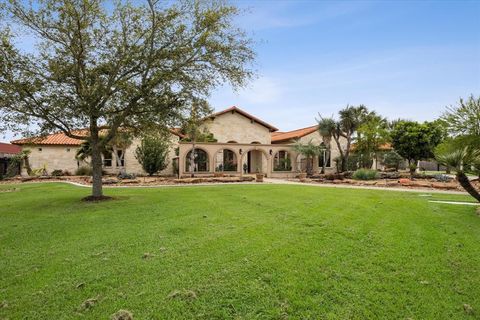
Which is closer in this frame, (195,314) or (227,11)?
(195,314)

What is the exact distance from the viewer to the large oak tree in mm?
12125

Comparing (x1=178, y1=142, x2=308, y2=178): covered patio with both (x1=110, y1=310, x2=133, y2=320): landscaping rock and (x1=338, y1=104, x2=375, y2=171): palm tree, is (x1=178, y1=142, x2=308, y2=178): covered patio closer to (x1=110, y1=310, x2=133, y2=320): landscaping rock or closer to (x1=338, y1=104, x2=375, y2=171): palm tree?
(x1=338, y1=104, x2=375, y2=171): palm tree

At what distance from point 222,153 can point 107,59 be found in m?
23.6

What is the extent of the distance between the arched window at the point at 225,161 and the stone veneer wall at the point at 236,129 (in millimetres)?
1600

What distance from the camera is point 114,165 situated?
3434 cm

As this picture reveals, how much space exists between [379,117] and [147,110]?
32.1 metres

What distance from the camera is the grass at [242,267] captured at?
380 centimetres

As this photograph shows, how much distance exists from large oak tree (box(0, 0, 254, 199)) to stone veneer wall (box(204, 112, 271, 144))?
22120mm

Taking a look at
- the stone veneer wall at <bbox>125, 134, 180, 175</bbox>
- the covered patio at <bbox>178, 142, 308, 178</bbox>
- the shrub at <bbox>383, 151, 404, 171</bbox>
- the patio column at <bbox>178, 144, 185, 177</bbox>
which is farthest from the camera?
the shrub at <bbox>383, 151, 404, 171</bbox>

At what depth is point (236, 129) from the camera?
3725 centimetres

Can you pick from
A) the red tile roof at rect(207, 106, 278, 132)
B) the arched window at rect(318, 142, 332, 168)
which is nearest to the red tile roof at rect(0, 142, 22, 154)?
the red tile roof at rect(207, 106, 278, 132)

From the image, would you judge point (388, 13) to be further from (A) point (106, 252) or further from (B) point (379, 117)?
(B) point (379, 117)

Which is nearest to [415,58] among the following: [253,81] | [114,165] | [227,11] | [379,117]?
[253,81]

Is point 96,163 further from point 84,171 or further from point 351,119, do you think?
point 351,119
